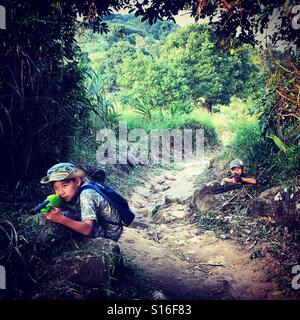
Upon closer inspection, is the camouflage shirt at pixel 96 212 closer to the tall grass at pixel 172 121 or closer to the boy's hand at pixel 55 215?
the boy's hand at pixel 55 215

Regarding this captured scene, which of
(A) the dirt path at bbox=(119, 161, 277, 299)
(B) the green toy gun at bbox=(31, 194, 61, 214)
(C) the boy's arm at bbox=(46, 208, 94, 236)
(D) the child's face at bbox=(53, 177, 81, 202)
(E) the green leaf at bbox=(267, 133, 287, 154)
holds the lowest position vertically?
(A) the dirt path at bbox=(119, 161, 277, 299)

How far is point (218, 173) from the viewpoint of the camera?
5117 millimetres

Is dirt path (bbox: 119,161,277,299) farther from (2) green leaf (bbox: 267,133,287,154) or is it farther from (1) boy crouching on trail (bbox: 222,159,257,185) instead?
(2) green leaf (bbox: 267,133,287,154)

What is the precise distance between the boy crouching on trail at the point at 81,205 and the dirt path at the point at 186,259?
481 mm

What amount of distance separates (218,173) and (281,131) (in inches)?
59.4

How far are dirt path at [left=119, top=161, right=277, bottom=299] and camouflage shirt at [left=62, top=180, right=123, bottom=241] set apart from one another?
1.29 feet

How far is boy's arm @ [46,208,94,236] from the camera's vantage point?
90.0 inches

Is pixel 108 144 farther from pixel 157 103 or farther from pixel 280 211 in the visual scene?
pixel 280 211

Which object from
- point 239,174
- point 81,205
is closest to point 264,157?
point 239,174

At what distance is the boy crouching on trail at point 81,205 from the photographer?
241 centimetres

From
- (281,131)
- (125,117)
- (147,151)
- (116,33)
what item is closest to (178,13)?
(116,33)

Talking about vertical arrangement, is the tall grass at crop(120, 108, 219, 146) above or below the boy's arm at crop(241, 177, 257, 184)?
above

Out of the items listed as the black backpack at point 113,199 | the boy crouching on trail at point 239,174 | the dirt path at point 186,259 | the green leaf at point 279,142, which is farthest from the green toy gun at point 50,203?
the green leaf at point 279,142

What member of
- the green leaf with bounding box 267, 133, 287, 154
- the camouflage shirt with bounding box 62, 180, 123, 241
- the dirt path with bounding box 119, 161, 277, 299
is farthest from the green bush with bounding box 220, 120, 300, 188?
the camouflage shirt with bounding box 62, 180, 123, 241
